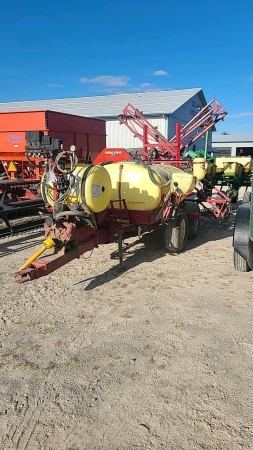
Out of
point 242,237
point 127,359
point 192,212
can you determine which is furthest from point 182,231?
point 127,359

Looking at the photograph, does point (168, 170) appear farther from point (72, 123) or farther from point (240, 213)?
point (72, 123)

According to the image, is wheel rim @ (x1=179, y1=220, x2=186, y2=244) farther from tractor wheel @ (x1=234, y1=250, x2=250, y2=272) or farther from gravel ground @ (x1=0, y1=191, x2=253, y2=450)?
tractor wheel @ (x1=234, y1=250, x2=250, y2=272)

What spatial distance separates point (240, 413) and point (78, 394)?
1.23 metres

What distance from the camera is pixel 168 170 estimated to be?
673cm

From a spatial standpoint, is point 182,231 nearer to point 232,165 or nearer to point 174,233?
point 174,233

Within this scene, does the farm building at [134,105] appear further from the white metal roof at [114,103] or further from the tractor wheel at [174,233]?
the tractor wheel at [174,233]

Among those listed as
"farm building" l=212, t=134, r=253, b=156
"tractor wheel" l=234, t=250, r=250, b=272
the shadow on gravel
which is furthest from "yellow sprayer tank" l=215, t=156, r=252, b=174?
"farm building" l=212, t=134, r=253, b=156

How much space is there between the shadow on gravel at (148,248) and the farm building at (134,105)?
52.6 feet

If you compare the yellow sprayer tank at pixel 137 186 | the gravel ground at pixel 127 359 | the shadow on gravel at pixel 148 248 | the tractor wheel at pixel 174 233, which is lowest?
the gravel ground at pixel 127 359

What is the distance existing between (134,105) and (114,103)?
96.7 inches

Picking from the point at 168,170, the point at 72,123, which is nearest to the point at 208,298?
the point at 168,170

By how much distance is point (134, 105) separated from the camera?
26344 millimetres

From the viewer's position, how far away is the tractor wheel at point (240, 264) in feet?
17.7

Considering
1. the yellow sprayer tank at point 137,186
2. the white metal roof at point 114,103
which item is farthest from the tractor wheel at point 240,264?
the white metal roof at point 114,103
